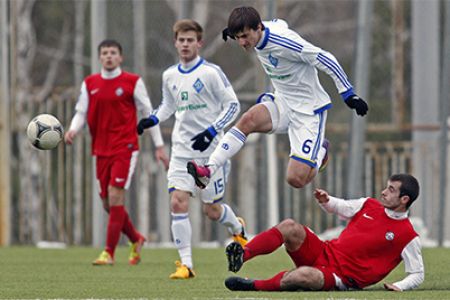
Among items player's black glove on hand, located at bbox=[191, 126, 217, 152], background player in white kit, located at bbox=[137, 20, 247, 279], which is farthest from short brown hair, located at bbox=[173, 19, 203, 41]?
player's black glove on hand, located at bbox=[191, 126, 217, 152]

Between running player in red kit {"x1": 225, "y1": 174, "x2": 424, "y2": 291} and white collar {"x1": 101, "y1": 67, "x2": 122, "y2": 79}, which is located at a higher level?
white collar {"x1": 101, "y1": 67, "x2": 122, "y2": 79}

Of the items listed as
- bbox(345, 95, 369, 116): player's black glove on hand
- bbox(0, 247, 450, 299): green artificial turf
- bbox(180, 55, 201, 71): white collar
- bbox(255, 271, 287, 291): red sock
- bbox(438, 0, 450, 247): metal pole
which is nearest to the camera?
bbox(0, 247, 450, 299): green artificial turf

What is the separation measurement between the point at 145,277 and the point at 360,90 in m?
6.36

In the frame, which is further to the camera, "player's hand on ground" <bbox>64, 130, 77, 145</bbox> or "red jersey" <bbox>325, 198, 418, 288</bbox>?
"player's hand on ground" <bbox>64, 130, 77, 145</bbox>

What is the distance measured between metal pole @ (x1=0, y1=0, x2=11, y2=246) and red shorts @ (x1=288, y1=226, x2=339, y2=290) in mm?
9496

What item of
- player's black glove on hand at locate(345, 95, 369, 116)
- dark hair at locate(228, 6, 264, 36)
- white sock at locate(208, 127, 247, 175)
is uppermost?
dark hair at locate(228, 6, 264, 36)

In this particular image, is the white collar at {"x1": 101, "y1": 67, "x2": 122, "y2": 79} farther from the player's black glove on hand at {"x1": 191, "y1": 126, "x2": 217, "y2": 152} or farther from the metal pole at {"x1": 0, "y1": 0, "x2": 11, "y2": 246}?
the metal pole at {"x1": 0, "y1": 0, "x2": 11, "y2": 246}

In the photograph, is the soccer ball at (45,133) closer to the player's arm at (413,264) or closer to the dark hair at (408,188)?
the dark hair at (408,188)

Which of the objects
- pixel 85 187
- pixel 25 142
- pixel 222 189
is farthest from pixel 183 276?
pixel 25 142

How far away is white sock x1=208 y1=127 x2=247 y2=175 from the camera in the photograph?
31.7ft

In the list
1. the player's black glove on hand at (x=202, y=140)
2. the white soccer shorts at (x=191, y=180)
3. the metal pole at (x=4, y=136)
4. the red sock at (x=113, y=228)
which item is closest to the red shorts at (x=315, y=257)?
the player's black glove on hand at (x=202, y=140)

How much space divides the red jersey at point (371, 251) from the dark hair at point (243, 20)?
1.87 metres

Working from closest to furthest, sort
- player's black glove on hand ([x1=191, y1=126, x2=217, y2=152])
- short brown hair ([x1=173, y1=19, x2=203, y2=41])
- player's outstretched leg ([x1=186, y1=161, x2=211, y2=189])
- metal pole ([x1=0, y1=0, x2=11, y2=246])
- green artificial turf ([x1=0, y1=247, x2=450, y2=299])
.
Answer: green artificial turf ([x1=0, y1=247, x2=450, y2=299])
player's outstretched leg ([x1=186, y1=161, x2=211, y2=189])
player's black glove on hand ([x1=191, y1=126, x2=217, y2=152])
short brown hair ([x1=173, y1=19, x2=203, y2=41])
metal pole ([x1=0, y1=0, x2=11, y2=246])

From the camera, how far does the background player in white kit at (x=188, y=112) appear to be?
1105 cm
